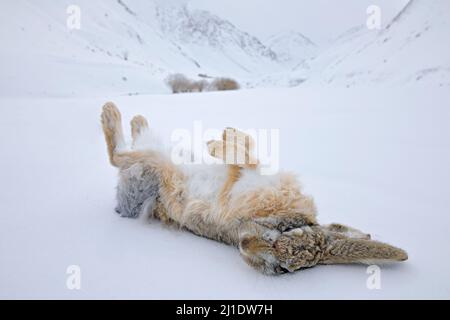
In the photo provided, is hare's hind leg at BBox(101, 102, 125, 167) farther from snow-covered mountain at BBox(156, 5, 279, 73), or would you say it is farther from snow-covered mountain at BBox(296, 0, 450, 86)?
snow-covered mountain at BBox(156, 5, 279, 73)

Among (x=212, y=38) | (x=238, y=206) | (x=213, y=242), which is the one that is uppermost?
(x=212, y=38)

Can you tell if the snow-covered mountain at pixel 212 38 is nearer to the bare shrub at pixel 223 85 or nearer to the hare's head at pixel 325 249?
the bare shrub at pixel 223 85

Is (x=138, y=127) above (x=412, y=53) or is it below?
below

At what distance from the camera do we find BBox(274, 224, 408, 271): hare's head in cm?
151

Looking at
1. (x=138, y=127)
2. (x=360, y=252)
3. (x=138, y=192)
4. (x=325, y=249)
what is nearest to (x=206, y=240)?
(x=138, y=192)

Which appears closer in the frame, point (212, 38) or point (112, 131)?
point (112, 131)

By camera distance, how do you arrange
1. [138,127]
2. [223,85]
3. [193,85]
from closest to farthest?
[138,127] < [193,85] < [223,85]

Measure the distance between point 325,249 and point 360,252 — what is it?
0.55 ft

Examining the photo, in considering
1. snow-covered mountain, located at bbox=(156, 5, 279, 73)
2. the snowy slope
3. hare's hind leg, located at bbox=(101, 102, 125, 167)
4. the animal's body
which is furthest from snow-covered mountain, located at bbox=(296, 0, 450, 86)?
snow-covered mountain, located at bbox=(156, 5, 279, 73)

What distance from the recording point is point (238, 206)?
1.91m

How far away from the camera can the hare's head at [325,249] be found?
4.97 feet

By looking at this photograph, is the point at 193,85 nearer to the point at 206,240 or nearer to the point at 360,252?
the point at 206,240
